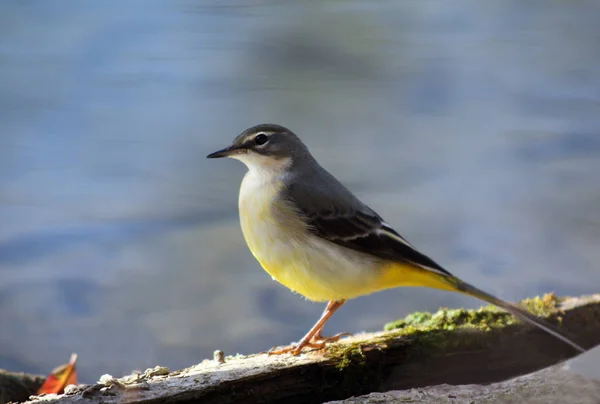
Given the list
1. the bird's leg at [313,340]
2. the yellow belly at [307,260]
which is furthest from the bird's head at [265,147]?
the bird's leg at [313,340]

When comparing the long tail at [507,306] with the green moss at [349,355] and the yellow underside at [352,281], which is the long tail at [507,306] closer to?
the yellow underside at [352,281]

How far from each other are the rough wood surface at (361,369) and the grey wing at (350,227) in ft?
1.38

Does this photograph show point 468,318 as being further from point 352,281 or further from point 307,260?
point 307,260

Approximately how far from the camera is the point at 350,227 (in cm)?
383

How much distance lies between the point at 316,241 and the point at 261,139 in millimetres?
623

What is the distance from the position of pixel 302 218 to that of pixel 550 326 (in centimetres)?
135

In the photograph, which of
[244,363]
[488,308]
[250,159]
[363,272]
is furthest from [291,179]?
[488,308]

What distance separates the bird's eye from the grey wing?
281 mm

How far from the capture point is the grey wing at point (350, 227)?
3.76m

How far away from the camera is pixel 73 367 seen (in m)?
3.97

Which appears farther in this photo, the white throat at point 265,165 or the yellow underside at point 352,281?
the white throat at point 265,165

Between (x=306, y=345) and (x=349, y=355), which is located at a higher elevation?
(x=306, y=345)

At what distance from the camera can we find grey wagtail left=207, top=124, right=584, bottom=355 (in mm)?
3705

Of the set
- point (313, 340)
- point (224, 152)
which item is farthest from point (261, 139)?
point (313, 340)
